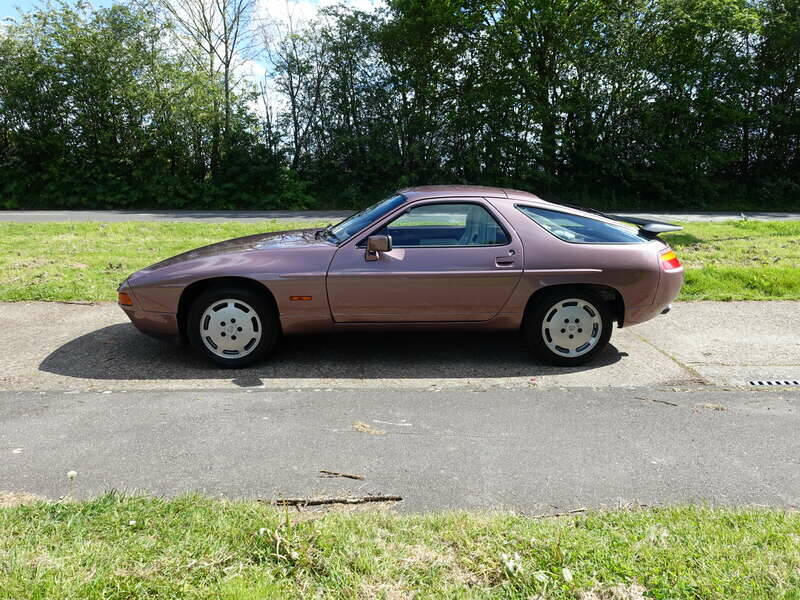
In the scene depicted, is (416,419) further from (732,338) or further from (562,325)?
(732,338)

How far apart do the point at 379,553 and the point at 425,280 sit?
2757 millimetres

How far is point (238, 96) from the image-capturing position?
23797 mm

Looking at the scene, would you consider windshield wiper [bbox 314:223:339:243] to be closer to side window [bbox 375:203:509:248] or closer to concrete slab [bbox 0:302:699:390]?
side window [bbox 375:203:509:248]

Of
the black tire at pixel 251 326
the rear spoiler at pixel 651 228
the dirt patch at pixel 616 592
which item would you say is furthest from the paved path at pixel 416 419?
the rear spoiler at pixel 651 228

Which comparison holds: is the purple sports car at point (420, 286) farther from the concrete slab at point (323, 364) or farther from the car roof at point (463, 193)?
the concrete slab at point (323, 364)

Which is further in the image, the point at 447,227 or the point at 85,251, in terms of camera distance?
the point at 85,251

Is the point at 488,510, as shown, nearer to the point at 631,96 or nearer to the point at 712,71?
the point at 631,96

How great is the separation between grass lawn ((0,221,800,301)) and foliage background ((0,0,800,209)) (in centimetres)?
982

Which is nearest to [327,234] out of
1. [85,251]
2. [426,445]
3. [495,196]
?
[495,196]

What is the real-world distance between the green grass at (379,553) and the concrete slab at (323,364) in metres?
1.95

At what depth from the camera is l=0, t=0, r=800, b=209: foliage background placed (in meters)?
22.3

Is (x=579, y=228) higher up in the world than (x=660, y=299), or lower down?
higher up

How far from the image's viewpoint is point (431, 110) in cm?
2331

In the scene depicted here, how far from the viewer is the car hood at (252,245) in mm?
5175
